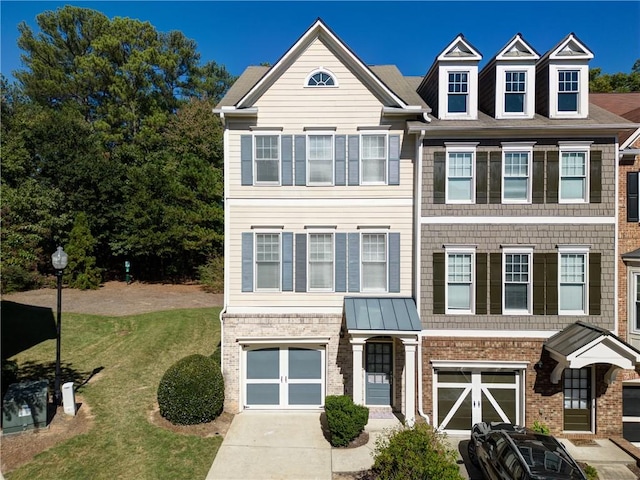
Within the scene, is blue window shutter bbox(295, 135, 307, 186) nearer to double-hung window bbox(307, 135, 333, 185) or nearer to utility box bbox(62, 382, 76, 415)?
double-hung window bbox(307, 135, 333, 185)

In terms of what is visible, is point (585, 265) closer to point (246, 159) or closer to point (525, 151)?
point (525, 151)

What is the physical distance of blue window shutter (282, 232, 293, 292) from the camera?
1247 cm

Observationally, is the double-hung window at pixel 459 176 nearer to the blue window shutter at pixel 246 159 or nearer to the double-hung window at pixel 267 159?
the double-hung window at pixel 267 159

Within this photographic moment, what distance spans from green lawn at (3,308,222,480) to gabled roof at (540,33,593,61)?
50.4 ft

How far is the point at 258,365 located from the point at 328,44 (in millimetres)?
10885

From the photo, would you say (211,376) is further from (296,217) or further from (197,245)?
(197,245)

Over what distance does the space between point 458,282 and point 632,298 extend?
18.1 ft

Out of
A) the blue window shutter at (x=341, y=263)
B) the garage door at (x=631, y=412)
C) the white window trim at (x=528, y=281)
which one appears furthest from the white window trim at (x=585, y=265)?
the blue window shutter at (x=341, y=263)

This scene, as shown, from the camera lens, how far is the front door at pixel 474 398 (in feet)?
38.5

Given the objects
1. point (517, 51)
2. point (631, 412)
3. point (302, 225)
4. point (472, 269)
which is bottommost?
point (631, 412)

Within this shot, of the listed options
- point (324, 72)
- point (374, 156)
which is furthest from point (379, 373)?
point (324, 72)

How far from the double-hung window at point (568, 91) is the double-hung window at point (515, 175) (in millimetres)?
2025

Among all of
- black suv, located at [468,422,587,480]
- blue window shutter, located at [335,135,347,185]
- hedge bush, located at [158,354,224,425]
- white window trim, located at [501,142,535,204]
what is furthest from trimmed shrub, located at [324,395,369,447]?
white window trim, located at [501,142,535,204]

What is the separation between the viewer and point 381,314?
38.3 ft
